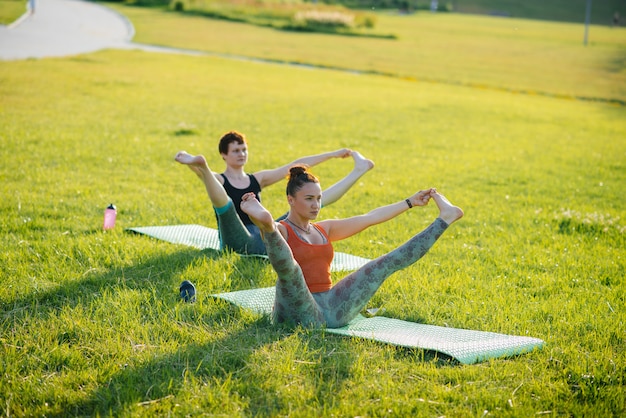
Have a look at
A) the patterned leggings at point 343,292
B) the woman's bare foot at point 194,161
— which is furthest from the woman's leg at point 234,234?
the patterned leggings at point 343,292

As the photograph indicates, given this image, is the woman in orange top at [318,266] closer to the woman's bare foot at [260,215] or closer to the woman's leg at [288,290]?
the woman's leg at [288,290]

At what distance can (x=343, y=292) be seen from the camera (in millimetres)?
5000

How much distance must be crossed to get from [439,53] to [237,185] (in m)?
37.6

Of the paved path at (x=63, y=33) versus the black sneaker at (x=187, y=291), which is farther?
the paved path at (x=63, y=33)

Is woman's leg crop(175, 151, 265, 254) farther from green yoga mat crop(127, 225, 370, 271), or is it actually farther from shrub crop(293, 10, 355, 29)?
shrub crop(293, 10, 355, 29)

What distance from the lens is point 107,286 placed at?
18.2 feet

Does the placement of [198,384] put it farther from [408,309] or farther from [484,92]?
[484,92]

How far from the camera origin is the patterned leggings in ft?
15.5

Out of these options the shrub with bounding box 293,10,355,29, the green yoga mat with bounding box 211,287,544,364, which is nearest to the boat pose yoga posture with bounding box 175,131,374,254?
the green yoga mat with bounding box 211,287,544,364

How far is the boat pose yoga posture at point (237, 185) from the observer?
6344mm

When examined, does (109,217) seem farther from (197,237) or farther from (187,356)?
(187,356)

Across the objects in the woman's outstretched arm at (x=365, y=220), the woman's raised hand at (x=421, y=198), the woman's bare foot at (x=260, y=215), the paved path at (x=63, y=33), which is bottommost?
the woman's outstretched arm at (x=365, y=220)

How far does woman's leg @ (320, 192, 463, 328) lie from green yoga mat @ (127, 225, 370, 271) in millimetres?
1400

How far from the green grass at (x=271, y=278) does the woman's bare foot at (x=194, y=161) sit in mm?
854
